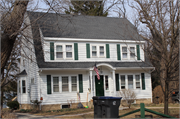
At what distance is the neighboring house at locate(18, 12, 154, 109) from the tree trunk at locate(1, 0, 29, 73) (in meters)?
5.95

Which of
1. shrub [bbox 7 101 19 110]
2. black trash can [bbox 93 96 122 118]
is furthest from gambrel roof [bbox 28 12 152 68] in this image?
black trash can [bbox 93 96 122 118]

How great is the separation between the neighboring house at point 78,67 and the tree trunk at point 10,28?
5.95 meters

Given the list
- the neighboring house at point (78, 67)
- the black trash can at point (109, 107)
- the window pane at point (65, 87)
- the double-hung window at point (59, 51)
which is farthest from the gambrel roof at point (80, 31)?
the black trash can at point (109, 107)

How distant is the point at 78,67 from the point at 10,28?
7.78 m

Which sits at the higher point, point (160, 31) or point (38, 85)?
point (160, 31)

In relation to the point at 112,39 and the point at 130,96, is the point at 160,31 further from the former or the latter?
the point at 112,39

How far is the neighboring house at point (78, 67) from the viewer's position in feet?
54.4

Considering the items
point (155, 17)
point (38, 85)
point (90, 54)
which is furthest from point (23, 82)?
point (155, 17)

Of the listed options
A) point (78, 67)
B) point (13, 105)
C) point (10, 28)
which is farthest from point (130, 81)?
point (10, 28)

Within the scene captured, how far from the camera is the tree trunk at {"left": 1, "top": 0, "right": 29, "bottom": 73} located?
Result: 9625mm

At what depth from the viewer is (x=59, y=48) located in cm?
1752

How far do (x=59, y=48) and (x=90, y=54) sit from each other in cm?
265

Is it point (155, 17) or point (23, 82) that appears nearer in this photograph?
point (155, 17)

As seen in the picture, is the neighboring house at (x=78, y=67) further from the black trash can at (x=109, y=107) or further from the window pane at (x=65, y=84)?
the black trash can at (x=109, y=107)
